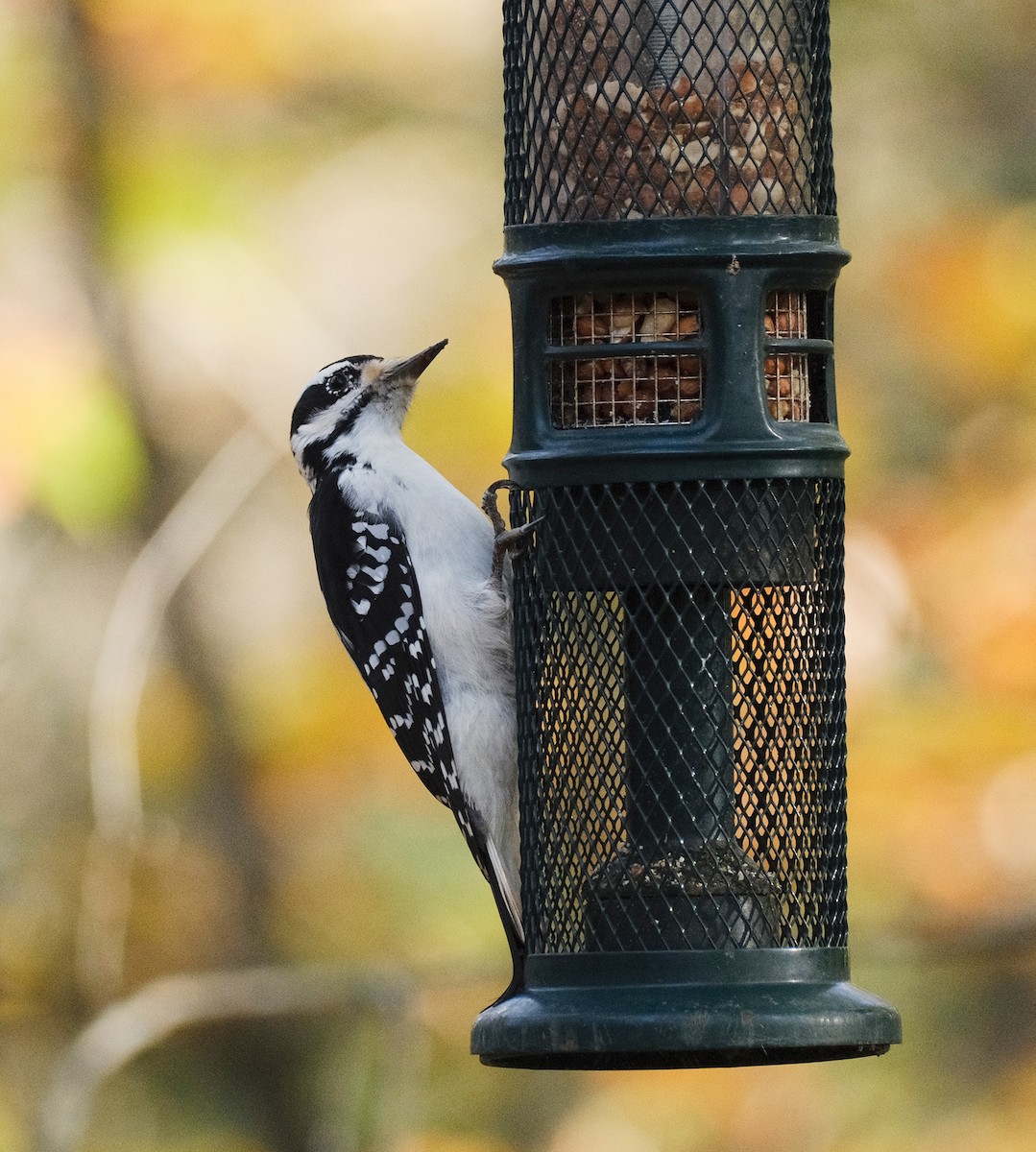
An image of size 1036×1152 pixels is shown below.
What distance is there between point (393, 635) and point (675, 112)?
1613 mm

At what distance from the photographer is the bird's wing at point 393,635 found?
17.4 feet

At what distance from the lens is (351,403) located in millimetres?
5750

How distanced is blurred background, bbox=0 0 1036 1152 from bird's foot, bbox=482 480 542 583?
3.11 m

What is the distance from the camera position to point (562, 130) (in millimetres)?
4340

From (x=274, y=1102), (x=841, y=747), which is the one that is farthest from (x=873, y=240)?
(x=841, y=747)

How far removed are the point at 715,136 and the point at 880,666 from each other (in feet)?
14.1

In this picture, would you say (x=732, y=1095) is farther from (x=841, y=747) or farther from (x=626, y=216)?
(x=626, y=216)

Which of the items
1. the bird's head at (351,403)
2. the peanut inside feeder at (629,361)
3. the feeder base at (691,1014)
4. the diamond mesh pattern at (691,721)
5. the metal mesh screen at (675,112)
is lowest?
the feeder base at (691,1014)

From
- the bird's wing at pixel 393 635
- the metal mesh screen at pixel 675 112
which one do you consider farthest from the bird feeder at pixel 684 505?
the bird's wing at pixel 393 635

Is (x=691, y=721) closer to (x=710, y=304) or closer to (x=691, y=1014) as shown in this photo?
(x=691, y=1014)

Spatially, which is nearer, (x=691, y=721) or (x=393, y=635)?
(x=691, y=721)

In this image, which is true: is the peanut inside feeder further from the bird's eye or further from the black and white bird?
the bird's eye

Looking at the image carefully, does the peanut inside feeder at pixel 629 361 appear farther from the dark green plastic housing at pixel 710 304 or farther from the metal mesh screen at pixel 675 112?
the metal mesh screen at pixel 675 112

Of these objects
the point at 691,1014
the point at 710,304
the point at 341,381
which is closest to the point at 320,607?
the point at 341,381
